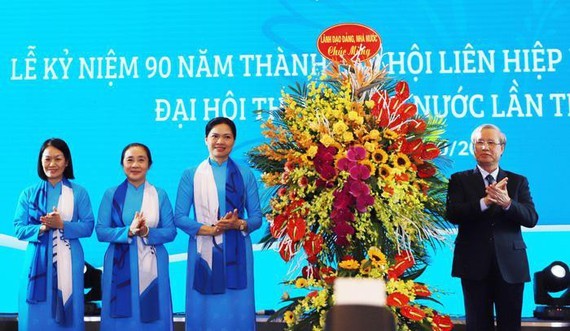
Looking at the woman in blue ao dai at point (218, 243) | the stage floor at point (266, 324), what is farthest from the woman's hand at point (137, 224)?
the stage floor at point (266, 324)

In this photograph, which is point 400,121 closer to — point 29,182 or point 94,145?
point 94,145

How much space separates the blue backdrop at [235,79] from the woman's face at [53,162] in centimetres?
73

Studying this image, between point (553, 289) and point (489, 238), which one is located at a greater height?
point (489, 238)

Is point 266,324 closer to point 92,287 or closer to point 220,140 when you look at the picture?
point 92,287

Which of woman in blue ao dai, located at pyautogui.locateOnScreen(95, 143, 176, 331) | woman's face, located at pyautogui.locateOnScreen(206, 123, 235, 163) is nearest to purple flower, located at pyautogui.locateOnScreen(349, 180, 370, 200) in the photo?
woman's face, located at pyautogui.locateOnScreen(206, 123, 235, 163)

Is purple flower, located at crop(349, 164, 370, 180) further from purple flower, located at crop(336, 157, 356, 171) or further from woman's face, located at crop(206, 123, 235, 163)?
woman's face, located at crop(206, 123, 235, 163)

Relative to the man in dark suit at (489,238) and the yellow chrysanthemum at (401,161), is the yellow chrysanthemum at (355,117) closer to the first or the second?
the yellow chrysanthemum at (401,161)

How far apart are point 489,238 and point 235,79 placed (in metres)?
1.81

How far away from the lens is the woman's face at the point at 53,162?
11.6 feet

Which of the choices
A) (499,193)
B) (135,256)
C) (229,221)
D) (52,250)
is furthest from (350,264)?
(52,250)

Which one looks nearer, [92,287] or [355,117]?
[355,117]

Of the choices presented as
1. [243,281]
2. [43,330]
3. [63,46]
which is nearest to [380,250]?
[243,281]

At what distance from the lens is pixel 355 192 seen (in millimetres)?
2430

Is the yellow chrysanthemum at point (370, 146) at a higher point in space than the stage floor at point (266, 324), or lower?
higher
